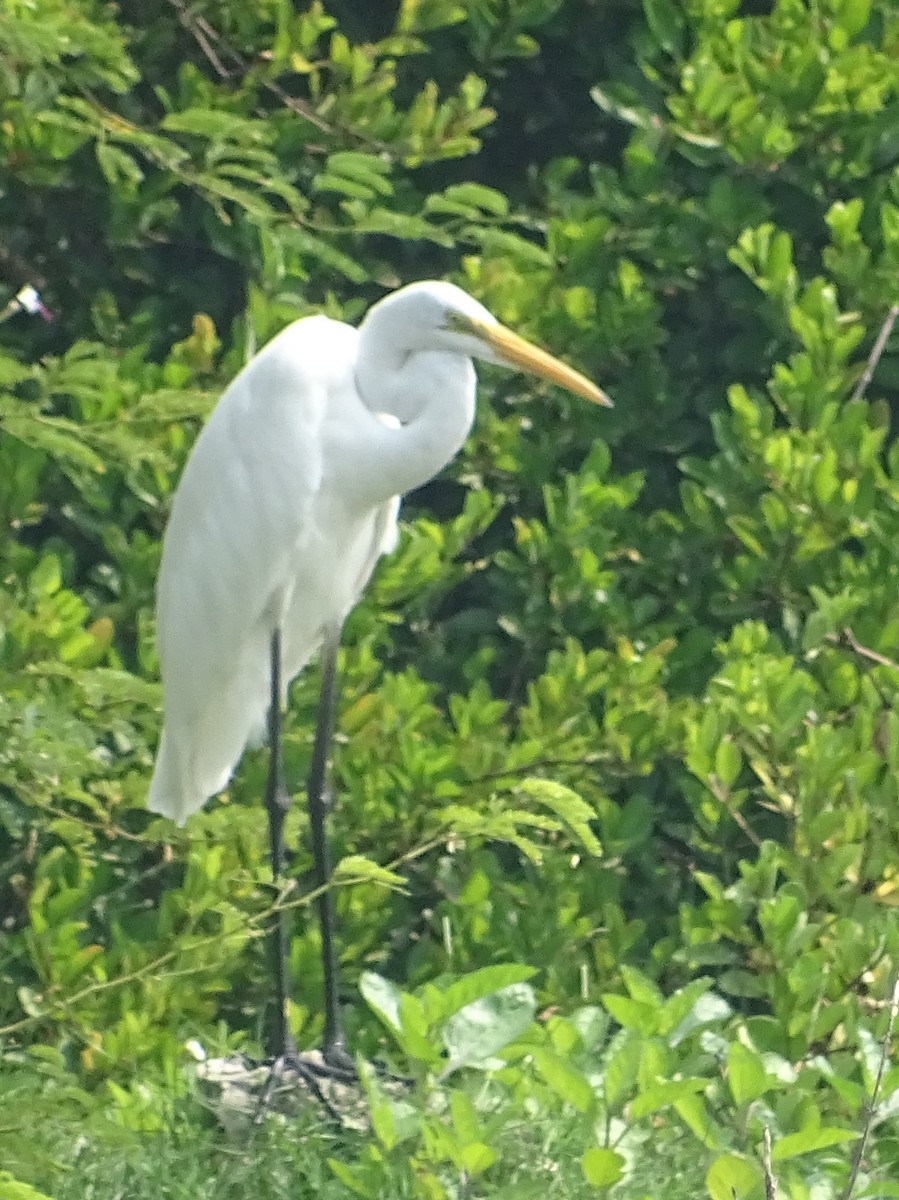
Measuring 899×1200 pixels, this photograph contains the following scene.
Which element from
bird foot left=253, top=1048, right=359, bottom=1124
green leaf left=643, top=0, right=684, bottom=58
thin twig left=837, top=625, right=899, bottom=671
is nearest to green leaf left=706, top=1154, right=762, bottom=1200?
bird foot left=253, top=1048, right=359, bottom=1124

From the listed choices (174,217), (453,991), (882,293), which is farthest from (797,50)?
(453,991)

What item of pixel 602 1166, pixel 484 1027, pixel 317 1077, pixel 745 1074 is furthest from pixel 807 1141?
pixel 317 1077

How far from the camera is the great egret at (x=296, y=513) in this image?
9.21 feet

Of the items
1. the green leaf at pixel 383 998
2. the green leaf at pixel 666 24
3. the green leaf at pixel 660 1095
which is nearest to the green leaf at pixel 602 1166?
the green leaf at pixel 660 1095

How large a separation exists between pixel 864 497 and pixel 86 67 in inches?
66.2

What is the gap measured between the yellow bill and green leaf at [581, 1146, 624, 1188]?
3.61ft

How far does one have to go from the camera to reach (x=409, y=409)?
287cm

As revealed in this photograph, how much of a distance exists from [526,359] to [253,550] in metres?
0.59

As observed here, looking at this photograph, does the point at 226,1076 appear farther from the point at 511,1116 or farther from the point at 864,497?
the point at 864,497

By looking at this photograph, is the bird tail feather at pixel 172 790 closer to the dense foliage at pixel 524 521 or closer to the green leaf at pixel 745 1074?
the dense foliage at pixel 524 521

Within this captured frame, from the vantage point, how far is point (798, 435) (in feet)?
11.7

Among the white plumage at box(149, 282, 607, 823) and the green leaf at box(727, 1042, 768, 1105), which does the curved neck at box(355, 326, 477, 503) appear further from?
the green leaf at box(727, 1042, 768, 1105)

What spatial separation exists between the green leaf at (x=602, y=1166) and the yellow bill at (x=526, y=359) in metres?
1.10

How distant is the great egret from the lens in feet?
9.21
